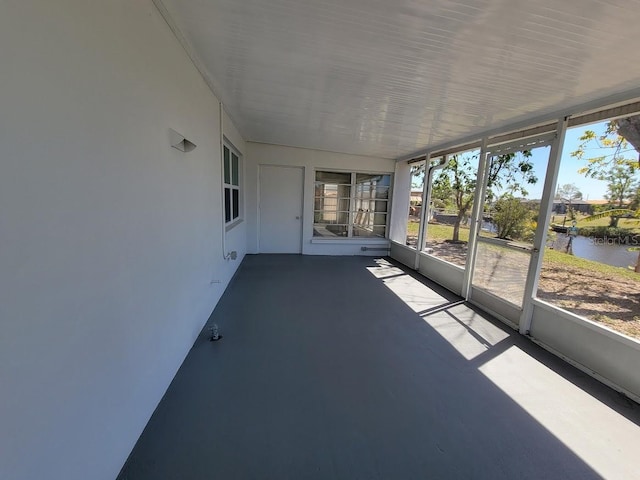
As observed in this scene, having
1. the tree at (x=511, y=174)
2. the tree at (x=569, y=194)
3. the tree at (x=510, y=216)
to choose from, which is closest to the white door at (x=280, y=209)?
the tree at (x=511, y=174)

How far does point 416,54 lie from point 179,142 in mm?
1915

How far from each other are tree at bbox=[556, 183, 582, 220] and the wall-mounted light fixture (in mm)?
3864

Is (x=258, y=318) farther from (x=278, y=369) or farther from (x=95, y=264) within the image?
(x=95, y=264)

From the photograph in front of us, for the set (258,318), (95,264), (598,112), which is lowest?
(258,318)

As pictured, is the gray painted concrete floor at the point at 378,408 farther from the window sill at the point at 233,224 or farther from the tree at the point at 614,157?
the tree at the point at 614,157

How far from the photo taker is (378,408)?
1945 millimetres

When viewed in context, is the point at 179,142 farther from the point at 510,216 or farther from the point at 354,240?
the point at 354,240

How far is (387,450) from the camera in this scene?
1.62 meters

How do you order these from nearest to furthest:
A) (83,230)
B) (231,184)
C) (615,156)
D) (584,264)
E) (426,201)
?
1. (83,230)
2. (584,264)
3. (615,156)
4. (231,184)
5. (426,201)

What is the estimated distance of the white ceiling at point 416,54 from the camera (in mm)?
1523

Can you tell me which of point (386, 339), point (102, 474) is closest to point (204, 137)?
point (102, 474)

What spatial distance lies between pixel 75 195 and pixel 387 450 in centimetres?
208

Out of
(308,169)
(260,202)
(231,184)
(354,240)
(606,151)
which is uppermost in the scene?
(606,151)

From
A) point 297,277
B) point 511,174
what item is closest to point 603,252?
point 511,174
